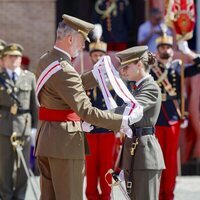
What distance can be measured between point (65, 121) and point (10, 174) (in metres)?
3.08

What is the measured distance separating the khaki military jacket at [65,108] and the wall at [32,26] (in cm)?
576

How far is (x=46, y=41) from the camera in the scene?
12.3 metres

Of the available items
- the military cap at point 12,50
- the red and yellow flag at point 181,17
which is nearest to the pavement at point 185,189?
the military cap at point 12,50

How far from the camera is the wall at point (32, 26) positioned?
1226 cm

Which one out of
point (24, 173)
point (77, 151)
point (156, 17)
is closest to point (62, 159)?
point (77, 151)

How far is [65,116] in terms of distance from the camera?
6.43 m

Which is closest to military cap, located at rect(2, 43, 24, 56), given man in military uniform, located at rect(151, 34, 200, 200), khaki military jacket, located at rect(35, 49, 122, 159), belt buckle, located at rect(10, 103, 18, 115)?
belt buckle, located at rect(10, 103, 18, 115)

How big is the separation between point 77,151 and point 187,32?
349 cm

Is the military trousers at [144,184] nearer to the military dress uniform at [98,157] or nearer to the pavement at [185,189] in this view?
the military dress uniform at [98,157]

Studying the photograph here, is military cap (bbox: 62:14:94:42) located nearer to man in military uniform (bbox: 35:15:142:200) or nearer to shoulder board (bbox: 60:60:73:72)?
man in military uniform (bbox: 35:15:142:200)

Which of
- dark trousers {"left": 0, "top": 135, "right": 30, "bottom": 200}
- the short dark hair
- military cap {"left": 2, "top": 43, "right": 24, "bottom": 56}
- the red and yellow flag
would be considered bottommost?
dark trousers {"left": 0, "top": 135, "right": 30, "bottom": 200}

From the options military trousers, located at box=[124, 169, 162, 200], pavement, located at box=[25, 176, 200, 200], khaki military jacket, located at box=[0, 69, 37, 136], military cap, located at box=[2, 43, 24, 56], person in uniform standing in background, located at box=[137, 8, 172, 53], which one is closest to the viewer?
military trousers, located at box=[124, 169, 162, 200]

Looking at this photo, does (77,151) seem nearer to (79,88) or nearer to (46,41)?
(79,88)

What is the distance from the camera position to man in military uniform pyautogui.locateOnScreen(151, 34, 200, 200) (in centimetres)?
909
